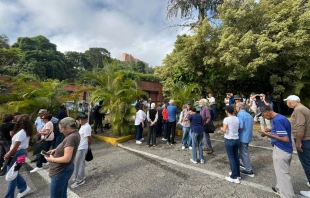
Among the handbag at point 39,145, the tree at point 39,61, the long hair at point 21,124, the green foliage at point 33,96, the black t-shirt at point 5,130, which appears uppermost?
the tree at point 39,61

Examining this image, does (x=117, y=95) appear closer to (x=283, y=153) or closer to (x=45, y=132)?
(x=45, y=132)

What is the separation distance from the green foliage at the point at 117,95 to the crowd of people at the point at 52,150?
2.84 m

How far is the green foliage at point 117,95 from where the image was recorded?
7340 millimetres

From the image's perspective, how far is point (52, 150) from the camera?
2607 millimetres

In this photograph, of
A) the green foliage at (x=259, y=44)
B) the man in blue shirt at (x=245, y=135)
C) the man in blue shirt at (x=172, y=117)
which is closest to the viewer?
the man in blue shirt at (x=245, y=135)

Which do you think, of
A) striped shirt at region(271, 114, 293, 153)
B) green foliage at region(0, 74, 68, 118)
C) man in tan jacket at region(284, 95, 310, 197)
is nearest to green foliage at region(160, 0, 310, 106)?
man in tan jacket at region(284, 95, 310, 197)

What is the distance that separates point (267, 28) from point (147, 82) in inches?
684

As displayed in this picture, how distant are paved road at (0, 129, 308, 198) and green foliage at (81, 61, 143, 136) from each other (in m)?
1.81

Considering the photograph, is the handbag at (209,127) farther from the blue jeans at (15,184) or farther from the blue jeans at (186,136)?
the blue jeans at (15,184)

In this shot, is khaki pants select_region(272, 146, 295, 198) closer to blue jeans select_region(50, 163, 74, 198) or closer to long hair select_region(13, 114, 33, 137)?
blue jeans select_region(50, 163, 74, 198)

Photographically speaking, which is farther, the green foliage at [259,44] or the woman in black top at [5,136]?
the green foliage at [259,44]

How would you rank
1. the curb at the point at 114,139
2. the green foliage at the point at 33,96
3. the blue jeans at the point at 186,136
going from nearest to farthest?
the blue jeans at the point at 186,136
the green foliage at the point at 33,96
the curb at the point at 114,139

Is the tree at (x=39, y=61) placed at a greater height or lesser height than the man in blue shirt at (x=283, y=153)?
greater

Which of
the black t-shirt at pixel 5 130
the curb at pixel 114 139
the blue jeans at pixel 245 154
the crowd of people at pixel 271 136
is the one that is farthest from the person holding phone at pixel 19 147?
the blue jeans at pixel 245 154
